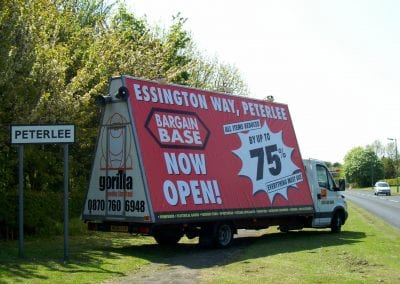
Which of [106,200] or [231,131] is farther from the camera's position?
[231,131]

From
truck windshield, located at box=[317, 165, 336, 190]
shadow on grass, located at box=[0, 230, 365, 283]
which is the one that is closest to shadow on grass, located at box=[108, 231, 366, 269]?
shadow on grass, located at box=[0, 230, 365, 283]

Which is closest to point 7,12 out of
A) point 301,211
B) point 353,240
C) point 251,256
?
point 251,256

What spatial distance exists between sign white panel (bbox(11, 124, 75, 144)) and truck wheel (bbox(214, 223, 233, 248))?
4671 mm

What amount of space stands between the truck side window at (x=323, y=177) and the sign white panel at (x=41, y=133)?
9612 millimetres

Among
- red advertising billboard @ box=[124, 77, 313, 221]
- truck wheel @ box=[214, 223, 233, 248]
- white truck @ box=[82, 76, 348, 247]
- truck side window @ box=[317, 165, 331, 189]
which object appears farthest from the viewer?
truck side window @ box=[317, 165, 331, 189]

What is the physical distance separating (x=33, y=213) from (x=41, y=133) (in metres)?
5.10

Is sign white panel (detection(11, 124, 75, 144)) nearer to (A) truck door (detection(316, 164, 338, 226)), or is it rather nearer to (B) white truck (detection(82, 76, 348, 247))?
(B) white truck (detection(82, 76, 348, 247))

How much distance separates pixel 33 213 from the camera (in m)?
16.4

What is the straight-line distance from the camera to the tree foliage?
14.3 m

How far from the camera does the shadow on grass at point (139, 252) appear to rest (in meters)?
10.9

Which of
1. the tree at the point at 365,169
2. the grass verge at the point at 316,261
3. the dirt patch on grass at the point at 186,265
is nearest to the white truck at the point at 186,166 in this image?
the dirt patch on grass at the point at 186,265

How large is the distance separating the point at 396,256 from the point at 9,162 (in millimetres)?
9674

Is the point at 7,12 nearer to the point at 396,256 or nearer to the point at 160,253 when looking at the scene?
the point at 160,253

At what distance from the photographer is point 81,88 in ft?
59.2
